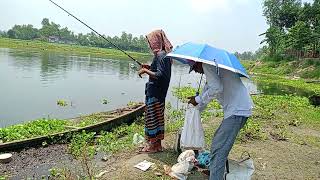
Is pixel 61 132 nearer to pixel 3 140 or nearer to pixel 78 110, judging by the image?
pixel 3 140

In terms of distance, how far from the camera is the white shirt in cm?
510

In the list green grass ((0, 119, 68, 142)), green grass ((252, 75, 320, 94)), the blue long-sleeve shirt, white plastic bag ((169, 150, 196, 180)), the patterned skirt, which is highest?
the blue long-sleeve shirt

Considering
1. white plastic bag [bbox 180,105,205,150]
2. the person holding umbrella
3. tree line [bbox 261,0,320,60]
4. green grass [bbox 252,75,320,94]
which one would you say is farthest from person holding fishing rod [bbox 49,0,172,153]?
tree line [bbox 261,0,320,60]

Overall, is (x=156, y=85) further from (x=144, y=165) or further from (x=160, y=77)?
(x=144, y=165)

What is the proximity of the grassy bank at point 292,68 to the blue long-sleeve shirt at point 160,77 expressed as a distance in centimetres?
3856

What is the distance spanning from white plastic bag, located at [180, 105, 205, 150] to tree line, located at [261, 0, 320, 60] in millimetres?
44587

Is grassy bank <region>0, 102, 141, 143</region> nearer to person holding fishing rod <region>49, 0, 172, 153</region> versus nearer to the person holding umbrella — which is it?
person holding fishing rod <region>49, 0, 172, 153</region>

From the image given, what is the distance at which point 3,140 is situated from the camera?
8977 millimetres

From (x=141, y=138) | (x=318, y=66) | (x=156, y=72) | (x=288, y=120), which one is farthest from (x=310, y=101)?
(x=318, y=66)

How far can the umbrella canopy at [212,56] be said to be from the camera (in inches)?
203

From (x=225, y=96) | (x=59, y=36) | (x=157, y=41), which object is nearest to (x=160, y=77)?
(x=157, y=41)

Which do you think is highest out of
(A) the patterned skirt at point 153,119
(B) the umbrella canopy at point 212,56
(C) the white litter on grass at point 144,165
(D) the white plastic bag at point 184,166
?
(B) the umbrella canopy at point 212,56

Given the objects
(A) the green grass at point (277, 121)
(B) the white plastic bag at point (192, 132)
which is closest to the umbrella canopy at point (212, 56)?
(B) the white plastic bag at point (192, 132)

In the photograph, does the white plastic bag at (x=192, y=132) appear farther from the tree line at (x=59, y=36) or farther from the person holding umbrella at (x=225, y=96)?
the tree line at (x=59, y=36)
